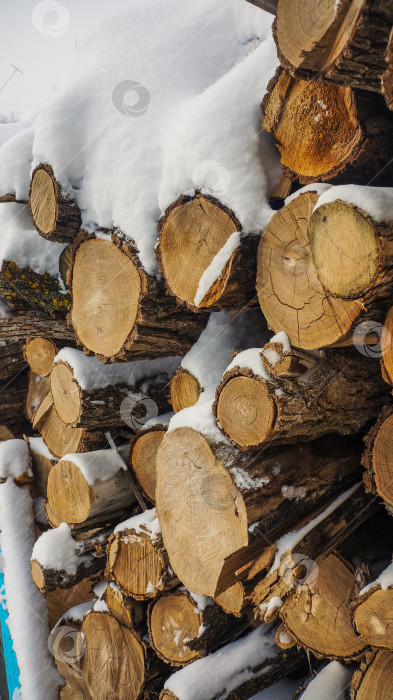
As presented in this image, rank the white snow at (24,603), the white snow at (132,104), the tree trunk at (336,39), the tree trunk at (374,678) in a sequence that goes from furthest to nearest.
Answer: the white snow at (24,603)
the white snow at (132,104)
the tree trunk at (374,678)
the tree trunk at (336,39)

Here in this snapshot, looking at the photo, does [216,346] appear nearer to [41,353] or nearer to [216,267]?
[216,267]

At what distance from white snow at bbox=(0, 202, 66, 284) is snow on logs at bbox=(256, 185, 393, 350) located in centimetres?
132

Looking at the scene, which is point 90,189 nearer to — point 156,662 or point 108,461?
point 108,461

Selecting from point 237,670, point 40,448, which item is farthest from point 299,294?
point 40,448

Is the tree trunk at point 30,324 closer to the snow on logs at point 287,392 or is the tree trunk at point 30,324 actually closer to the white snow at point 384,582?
the snow on logs at point 287,392

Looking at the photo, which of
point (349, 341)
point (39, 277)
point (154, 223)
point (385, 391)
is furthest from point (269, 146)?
point (39, 277)

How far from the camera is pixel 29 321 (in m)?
2.43

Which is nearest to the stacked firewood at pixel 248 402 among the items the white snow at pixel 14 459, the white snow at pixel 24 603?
the white snow at pixel 24 603

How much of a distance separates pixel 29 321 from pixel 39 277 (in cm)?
26

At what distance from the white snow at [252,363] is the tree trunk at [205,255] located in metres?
0.19

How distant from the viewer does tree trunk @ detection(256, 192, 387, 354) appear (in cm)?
116

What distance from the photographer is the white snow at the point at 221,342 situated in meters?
1.82

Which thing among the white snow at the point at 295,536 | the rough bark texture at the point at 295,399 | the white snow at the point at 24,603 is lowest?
the white snow at the point at 24,603

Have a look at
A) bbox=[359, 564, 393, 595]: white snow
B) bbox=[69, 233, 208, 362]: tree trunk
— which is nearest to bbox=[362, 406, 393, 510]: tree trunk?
bbox=[359, 564, 393, 595]: white snow
